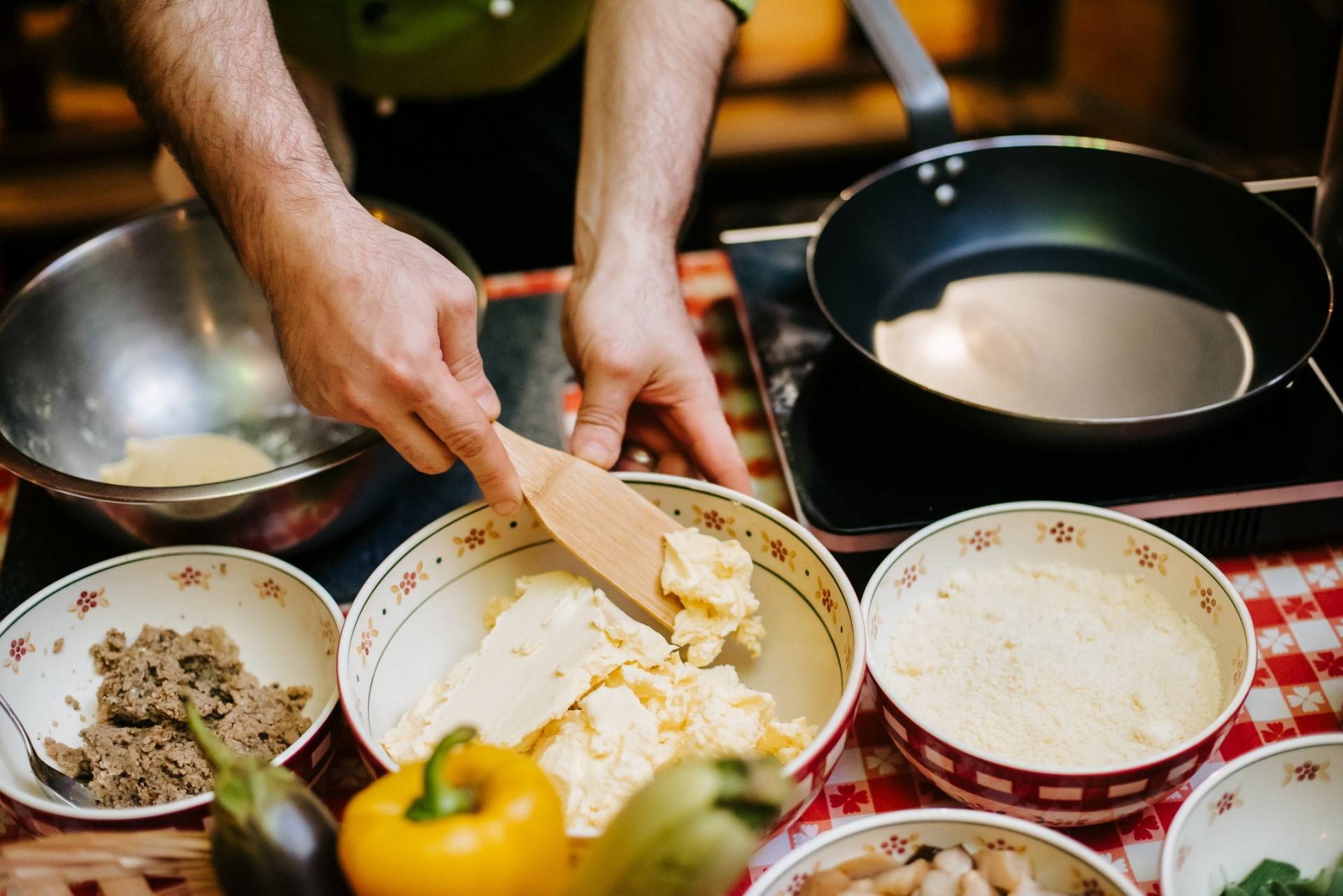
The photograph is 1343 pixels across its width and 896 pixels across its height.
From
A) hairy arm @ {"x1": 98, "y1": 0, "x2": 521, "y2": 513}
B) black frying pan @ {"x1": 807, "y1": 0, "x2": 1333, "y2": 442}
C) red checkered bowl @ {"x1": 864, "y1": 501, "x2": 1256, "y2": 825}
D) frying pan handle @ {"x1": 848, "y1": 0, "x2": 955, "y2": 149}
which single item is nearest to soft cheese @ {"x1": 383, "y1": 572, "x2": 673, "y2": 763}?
hairy arm @ {"x1": 98, "y1": 0, "x2": 521, "y2": 513}

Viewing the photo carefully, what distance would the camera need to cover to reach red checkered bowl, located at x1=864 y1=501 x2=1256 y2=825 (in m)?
0.85

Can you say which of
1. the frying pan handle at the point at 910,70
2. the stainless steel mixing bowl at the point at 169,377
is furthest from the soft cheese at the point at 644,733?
the frying pan handle at the point at 910,70

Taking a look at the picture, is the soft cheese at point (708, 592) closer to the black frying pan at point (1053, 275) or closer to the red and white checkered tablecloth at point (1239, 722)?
the red and white checkered tablecloth at point (1239, 722)

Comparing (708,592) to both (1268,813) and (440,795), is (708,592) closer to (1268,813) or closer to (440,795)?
(440,795)

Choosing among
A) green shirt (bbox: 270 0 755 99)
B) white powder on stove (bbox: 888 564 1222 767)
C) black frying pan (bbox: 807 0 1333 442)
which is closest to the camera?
white powder on stove (bbox: 888 564 1222 767)

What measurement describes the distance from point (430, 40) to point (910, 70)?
2.41 feet

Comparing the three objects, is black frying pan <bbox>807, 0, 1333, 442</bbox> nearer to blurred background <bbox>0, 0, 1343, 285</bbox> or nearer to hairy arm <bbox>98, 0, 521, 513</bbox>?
hairy arm <bbox>98, 0, 521, 513</bbox>

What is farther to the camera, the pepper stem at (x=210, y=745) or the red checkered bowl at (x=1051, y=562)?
the red checkered bowl at (x=1051, y=562)

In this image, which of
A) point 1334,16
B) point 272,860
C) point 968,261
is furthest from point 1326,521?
point 1334,16

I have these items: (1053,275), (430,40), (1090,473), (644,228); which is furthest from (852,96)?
(1090,473)

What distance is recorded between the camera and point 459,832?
2.26 feet

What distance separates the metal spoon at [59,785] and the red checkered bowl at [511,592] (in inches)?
9.8

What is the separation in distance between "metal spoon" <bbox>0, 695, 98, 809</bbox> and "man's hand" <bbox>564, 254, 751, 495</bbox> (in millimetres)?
538

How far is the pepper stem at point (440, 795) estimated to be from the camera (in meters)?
0.69
